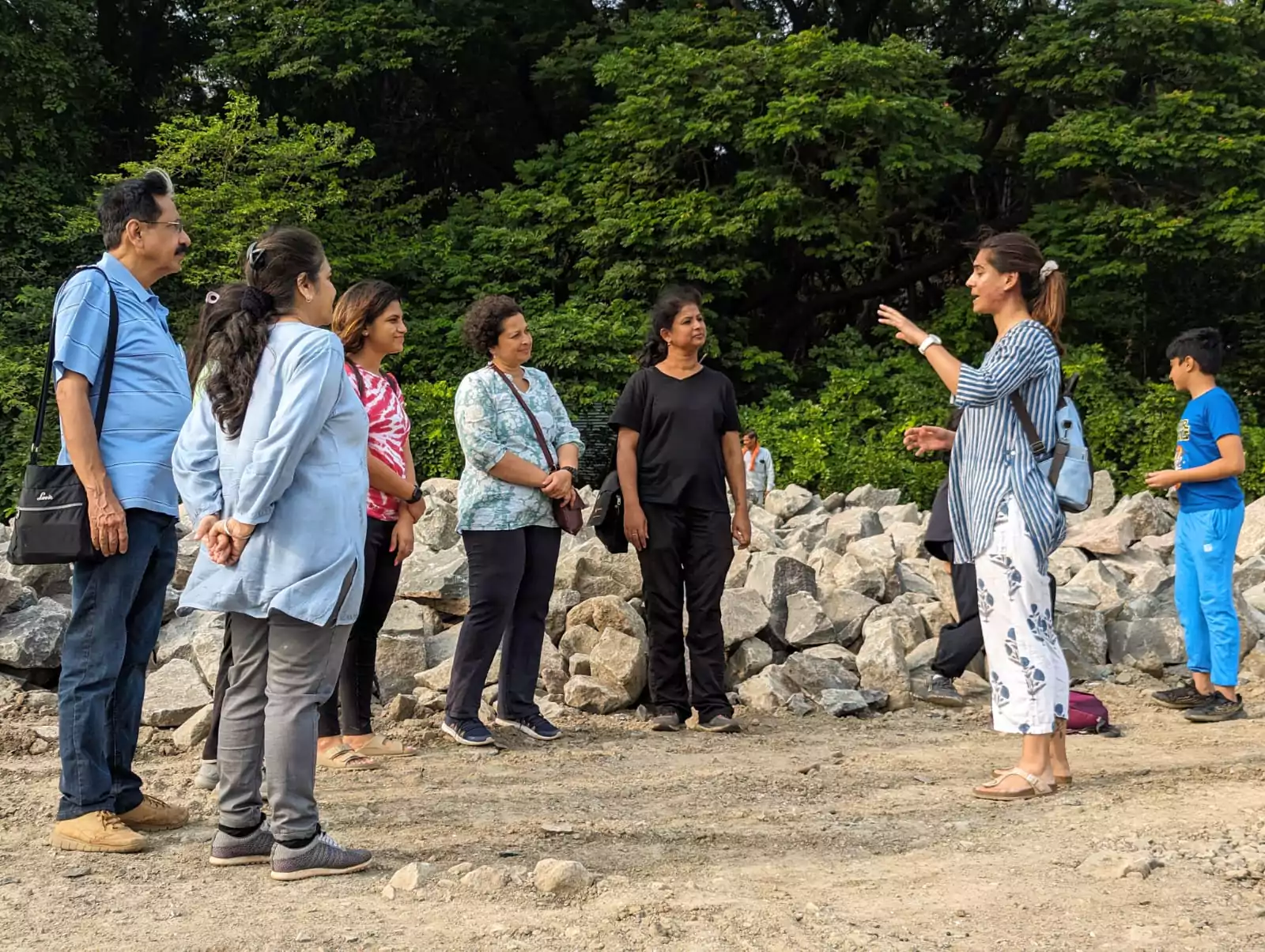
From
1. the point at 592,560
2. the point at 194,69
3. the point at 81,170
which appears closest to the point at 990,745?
the point at 592,560

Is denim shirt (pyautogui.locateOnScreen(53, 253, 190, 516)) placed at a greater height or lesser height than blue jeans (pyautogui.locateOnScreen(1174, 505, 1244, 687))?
greater

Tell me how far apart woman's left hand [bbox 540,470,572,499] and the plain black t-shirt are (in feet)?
1.58

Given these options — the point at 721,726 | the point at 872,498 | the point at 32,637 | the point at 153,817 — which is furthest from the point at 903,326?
the point at 872,498

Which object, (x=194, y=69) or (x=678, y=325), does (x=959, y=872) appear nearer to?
(x=678, y=325)

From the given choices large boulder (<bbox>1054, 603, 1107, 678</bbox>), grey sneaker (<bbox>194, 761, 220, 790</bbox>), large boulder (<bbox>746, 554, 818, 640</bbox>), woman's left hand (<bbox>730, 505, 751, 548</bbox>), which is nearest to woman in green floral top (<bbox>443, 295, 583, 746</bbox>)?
woman's left hand (<bbox>730, 505, 751, 548</bbox>)

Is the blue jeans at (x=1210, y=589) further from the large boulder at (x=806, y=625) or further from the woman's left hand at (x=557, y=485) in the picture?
the woman's left hand at (x=557, y=485)

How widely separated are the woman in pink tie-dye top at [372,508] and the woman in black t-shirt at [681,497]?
42.0 inches

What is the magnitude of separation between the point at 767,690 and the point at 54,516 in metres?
3.46

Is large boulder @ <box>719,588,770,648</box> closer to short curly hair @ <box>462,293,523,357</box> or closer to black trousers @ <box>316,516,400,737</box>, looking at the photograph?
short curly hair @ <box>462,293,523,357</box>

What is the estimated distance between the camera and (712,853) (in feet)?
11.7

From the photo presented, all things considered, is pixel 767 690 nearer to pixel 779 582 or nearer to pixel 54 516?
pixel 779 582

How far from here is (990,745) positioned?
204 inches

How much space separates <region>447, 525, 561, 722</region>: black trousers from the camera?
4949 mm

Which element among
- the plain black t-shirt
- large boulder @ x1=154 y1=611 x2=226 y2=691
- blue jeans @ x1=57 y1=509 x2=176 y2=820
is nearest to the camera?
blue jeans @ x1=57 y1=509 x2=176 y2=820
